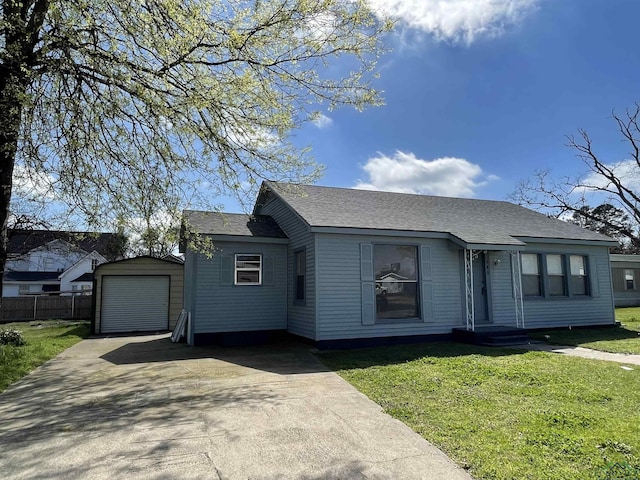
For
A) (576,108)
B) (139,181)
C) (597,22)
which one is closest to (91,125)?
(139,181)

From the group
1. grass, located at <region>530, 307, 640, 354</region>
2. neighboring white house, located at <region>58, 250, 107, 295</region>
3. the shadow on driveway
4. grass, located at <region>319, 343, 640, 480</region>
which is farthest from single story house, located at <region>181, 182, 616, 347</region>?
neighboring white house, located at <region>58, 250, 107, 295</region>

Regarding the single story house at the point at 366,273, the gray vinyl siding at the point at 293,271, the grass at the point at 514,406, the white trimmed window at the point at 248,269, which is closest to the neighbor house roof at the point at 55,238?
the single story house at the point at 366,273

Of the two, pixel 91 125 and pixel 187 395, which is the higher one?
pixel 91 125

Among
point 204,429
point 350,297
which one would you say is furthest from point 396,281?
point 204,429

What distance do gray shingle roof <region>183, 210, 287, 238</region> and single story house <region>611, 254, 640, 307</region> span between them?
20857 millimetres

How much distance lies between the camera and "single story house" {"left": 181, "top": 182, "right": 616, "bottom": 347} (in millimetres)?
9594

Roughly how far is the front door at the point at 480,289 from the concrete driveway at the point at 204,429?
19.0ft

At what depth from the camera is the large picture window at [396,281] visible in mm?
10102

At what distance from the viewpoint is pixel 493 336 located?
32.6 feet

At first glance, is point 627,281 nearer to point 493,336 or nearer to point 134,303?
point 493,336

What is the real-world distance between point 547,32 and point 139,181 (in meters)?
11.2

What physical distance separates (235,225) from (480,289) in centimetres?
720

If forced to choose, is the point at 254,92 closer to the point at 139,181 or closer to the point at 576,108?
the point at 139,181

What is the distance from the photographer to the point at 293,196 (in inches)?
443
